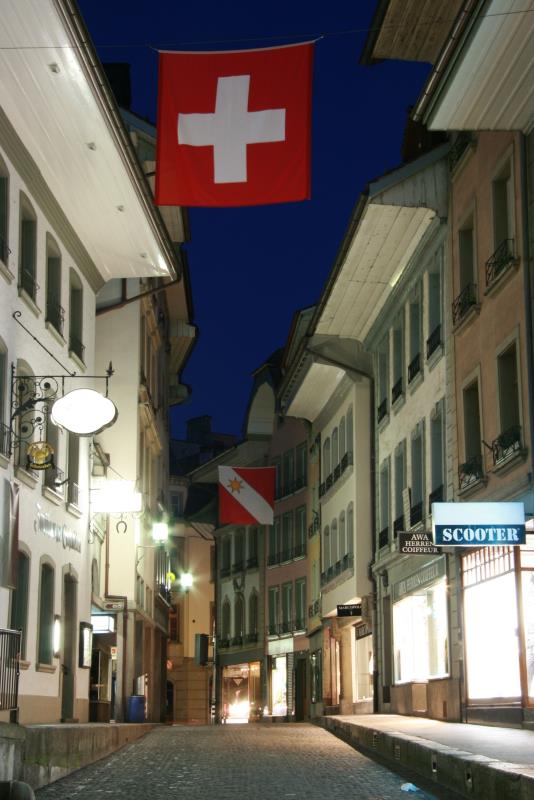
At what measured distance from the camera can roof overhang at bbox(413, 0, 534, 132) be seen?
18156 millimetres

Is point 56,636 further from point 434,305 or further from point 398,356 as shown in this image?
point 398,356

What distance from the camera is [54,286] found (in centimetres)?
2484

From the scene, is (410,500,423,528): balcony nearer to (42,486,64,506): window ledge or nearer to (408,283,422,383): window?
(408,283,422,383): window

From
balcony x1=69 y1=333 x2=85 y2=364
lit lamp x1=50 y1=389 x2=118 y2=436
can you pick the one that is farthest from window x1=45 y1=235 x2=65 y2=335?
lit lamp x1=50 y1=389 x2=118 y2=436

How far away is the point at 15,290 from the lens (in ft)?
68.9

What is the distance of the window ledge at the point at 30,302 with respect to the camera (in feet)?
70.1

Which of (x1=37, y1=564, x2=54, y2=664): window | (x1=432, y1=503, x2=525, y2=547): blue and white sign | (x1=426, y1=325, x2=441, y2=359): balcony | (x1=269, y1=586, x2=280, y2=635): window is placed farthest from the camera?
(x1=269, y1=586, x2=280, y2=635): window

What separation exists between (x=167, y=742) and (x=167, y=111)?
12079 mm

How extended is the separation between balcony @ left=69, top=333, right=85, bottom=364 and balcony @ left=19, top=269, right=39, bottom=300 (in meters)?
3.53

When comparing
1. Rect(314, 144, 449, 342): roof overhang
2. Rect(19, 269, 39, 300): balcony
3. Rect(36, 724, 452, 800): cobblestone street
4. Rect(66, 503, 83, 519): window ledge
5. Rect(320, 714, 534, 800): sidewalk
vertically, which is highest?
Rect(314, 144, 449, 342): roof overhang

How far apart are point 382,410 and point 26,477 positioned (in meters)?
15.6

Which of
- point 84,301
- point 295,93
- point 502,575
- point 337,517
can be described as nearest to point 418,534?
point 502,575

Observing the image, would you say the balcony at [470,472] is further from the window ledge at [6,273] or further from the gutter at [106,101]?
the window ledge at [6,273]

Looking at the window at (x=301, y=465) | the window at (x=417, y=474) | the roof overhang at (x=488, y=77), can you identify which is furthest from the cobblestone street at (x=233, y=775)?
the window at (x=301, y=465)
